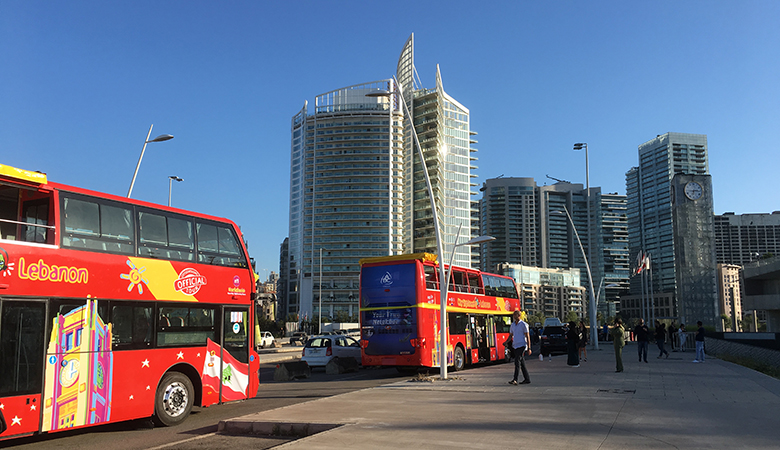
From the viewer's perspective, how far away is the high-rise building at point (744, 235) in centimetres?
18800

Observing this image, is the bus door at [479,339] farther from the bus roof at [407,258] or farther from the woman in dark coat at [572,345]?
the bus roof at [407,258]

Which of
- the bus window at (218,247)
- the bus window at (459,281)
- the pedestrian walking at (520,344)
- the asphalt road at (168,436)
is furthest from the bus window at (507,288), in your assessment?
the bus window at (218,247)

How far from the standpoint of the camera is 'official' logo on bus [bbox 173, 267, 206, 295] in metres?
10.4

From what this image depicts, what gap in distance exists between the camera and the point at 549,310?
600 ft

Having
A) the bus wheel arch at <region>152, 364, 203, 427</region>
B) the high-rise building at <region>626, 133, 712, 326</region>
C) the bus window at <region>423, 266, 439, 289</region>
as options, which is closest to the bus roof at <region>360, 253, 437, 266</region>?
the bus window at <region>423, 266, 439, 289</region>

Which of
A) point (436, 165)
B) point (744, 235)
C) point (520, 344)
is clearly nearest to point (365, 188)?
point (436, 165)

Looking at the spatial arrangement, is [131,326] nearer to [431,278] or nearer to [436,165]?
[431,278]

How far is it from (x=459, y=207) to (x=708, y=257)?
241ft

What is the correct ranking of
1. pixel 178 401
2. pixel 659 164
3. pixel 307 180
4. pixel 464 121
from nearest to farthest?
pixel 178 401, pixel 659 164, pixel 307 180, pixel 464 121

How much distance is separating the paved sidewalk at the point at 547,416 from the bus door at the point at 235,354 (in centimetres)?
Result: 140

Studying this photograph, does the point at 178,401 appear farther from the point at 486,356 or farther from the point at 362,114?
the point at 362,114

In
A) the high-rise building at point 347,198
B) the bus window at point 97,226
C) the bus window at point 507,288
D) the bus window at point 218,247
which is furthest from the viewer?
the high-rise building at point 347,198

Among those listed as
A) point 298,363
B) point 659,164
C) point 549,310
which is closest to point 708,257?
point 659,164

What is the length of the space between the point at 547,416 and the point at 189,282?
269 inches
